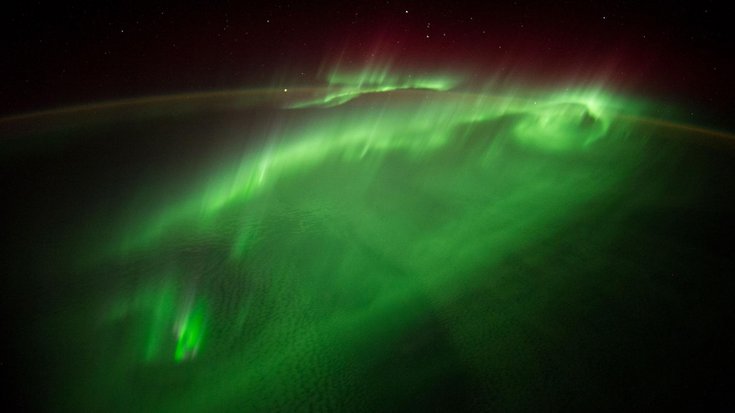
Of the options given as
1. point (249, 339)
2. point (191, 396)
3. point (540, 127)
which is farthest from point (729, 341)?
point (540, 127)

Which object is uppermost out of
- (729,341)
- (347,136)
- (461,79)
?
(461,79)

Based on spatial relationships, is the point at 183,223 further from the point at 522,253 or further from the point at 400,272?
the point at 522,253

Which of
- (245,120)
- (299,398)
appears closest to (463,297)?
(299,398)

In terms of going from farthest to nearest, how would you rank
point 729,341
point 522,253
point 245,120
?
1. point 245,120
2. point 522,253
3. point 729,341

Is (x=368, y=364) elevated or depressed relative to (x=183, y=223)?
depressed

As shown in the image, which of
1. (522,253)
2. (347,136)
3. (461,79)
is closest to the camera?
(522,253)

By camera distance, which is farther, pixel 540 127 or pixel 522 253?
pixel 540 127

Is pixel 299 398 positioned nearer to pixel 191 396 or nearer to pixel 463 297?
pixel 191 396
